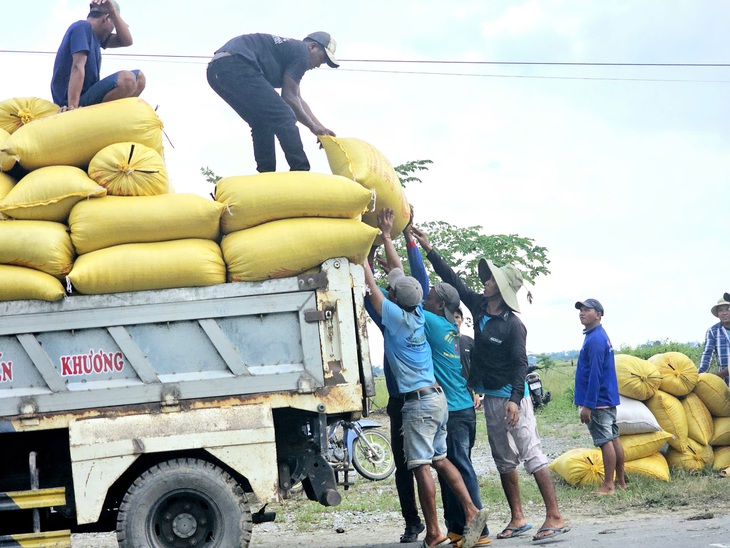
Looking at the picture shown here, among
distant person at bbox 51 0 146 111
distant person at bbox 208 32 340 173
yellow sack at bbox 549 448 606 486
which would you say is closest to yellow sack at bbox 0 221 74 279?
distant person at bbox 51 0 146 111

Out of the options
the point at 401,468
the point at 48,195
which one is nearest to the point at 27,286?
the point at 48,195

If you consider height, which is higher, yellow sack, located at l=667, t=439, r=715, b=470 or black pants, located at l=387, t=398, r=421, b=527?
black pants, located at l=387, t=398, r=421, b=527

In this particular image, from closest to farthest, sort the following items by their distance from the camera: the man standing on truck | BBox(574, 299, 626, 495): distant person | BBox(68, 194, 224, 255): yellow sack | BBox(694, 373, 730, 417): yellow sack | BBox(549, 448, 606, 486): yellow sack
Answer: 1. BBox(68, 194, 224, 255): yellow sack
2. the man standing on truck
3. BBox(574, 299, 626, 495): distant person
4. BBox(549, 448, 606, 486): yellow sack
5. BBox(694, 373, 730, 417): yellow sack

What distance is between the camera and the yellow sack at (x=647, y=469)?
812 cm

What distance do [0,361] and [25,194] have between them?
3.25 ft

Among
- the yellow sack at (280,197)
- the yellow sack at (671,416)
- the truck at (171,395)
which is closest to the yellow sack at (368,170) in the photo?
the yellow sack at (280,197)

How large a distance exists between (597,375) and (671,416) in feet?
3.44

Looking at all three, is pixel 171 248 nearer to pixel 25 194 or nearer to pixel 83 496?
pixel 25 194

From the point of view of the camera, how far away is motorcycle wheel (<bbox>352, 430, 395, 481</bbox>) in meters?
9.81

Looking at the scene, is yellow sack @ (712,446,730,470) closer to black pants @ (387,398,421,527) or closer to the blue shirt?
the blue shirt

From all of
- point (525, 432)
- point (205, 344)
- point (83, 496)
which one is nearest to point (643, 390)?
point (525, 432)

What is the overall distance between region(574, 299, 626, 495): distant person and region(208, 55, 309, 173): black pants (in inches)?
127

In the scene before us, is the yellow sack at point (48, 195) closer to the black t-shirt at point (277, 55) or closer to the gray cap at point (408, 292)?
the black t-shirt at point (277, 55)

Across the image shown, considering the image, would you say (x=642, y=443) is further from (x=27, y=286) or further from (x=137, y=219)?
(x=27, y=286)
